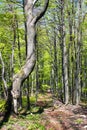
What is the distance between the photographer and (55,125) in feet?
33.3

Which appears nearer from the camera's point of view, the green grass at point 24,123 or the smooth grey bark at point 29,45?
the green grass at point 24,123

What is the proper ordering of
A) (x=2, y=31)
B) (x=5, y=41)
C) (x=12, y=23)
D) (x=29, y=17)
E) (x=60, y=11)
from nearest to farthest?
1. (x=29, y=17)
2. (x=12, y=23)
3. (x=2, y=31)
4. (x=60, y=11)
5. (x=5, y=41)

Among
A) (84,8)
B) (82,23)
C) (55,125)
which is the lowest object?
(55,125)

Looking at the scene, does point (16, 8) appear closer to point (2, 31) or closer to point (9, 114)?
point (2, 31)

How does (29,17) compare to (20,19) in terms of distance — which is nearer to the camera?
(29,17)

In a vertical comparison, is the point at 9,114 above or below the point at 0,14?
below

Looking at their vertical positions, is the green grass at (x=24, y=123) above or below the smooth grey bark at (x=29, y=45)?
below

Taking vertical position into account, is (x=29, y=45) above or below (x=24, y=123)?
above

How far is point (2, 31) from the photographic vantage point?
19406mm

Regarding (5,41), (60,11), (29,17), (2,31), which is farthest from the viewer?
(5,41)

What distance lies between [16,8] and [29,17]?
7.62 meters

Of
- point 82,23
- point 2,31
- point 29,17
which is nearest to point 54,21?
point 82,23

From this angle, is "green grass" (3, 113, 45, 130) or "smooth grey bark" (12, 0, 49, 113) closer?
"green grass" (3, 113, 45, 130)

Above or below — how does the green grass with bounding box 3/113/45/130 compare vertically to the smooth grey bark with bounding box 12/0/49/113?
below
